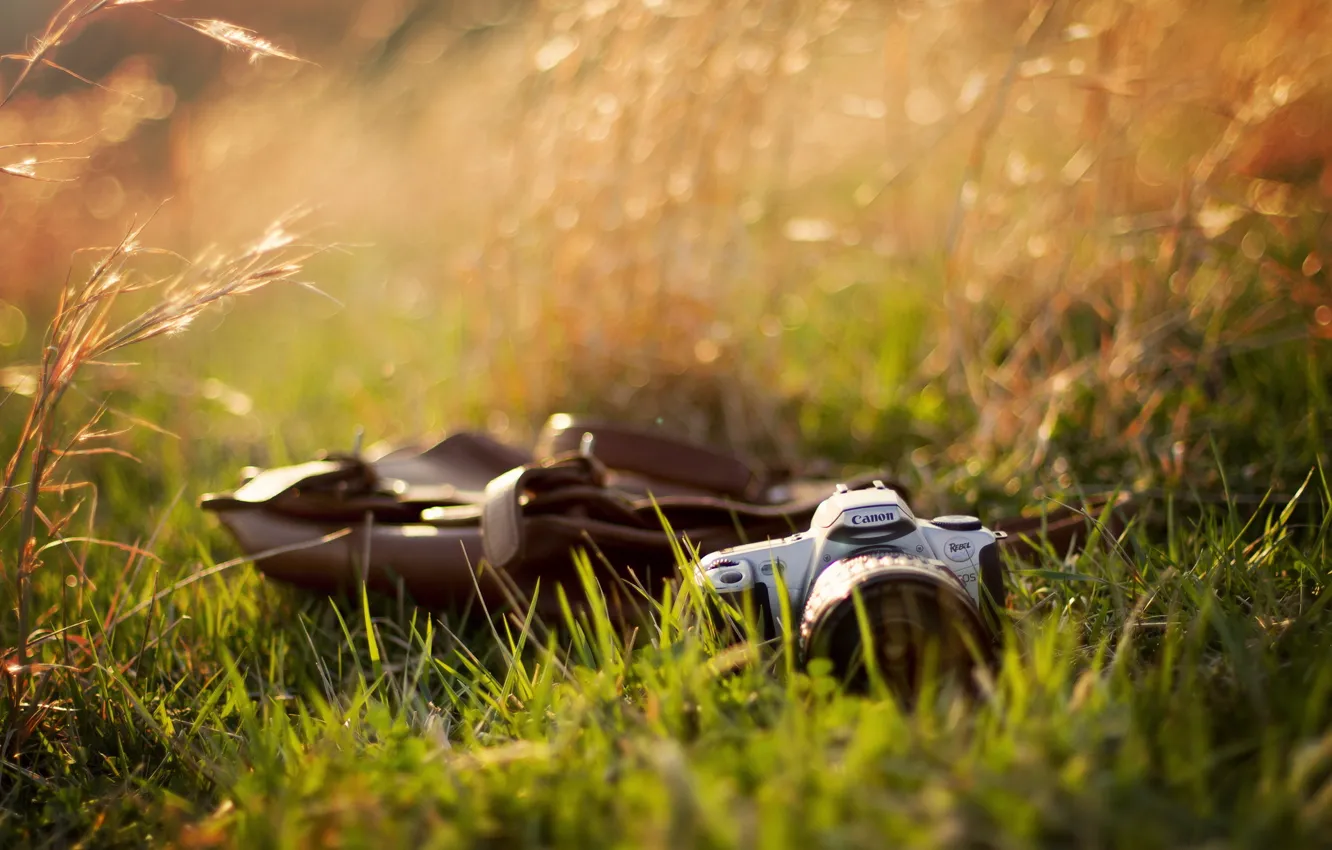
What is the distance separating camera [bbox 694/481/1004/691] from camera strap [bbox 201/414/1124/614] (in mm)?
309

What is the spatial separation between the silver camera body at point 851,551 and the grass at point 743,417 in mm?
96

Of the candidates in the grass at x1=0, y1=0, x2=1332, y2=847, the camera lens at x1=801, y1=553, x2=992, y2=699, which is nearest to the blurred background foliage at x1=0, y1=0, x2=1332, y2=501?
the grass at x1=0, y1=0, x2=1332, y2=847

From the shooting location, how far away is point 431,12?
998 centimetres

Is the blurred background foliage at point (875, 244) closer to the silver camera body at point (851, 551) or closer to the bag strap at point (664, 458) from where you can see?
the bag strap at point (664, 458)

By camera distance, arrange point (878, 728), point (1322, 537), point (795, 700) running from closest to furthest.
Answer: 1. point (878, 728)
2. point (795, 700)
3. point (1322, 537)

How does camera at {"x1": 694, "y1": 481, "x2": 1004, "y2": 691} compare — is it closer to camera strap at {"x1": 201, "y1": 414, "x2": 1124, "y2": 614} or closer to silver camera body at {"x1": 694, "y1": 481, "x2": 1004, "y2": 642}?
silver camera body at {"x1": 694, "y1": 481, "x2": 1004, "y2": 642}

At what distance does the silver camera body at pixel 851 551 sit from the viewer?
141cm

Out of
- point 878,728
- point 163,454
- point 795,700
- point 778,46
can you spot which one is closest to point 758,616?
point 795,700

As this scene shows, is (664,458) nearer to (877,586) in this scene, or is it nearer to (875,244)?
(875,244)

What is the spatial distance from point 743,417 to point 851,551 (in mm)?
1620

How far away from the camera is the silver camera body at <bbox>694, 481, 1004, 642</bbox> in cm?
141

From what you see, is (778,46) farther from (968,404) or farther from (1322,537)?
(1322,537)

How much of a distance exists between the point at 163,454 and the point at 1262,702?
119 inches

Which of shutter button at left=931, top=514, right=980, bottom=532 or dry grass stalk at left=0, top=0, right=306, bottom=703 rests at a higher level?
dry grass stalk at left=0, top=0, right=306, bottom=703
